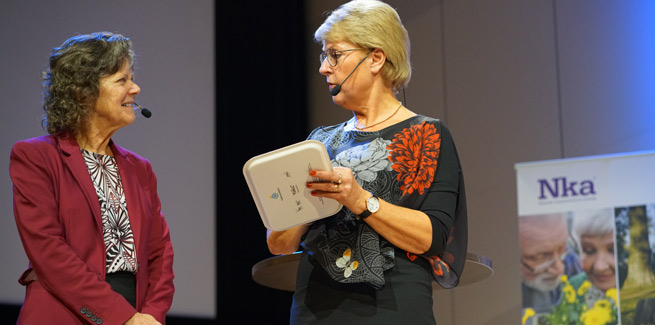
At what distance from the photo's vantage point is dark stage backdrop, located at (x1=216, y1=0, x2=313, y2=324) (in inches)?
181

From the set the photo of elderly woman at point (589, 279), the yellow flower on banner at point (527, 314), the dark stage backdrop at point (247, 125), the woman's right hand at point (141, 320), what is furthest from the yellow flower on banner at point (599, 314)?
the woman's right hand at point (141, 320)

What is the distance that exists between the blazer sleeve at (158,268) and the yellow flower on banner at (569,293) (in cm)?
220

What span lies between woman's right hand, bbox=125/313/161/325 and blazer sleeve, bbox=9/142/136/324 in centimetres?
2

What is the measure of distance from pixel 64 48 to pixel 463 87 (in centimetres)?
303

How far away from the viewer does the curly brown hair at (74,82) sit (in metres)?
2.34

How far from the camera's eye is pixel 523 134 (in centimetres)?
454

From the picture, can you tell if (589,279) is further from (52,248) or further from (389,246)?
(52,248)

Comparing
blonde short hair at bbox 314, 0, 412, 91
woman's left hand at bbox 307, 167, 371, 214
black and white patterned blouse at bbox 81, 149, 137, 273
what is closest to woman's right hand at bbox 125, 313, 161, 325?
black and white patterned blouse at bbox 81, 149, 137, 273

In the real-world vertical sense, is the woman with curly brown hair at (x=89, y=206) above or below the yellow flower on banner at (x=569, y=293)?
above

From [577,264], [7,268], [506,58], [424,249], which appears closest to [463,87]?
[506,58]

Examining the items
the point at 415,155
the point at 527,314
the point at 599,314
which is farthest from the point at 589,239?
the point at 415,155

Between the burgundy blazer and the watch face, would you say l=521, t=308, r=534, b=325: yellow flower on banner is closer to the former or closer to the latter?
the burgundy blazer

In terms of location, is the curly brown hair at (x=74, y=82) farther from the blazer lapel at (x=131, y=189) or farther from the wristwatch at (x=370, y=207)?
the wristwatch at (x=370, y=207)

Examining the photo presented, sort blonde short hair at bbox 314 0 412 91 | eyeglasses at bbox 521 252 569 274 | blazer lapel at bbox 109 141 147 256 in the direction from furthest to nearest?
eyeglasses at bbox 521 252 569 274 < blazer lapel at bbox 109 141 147 256 < blonde short hair at bbox 314 0 412 91
